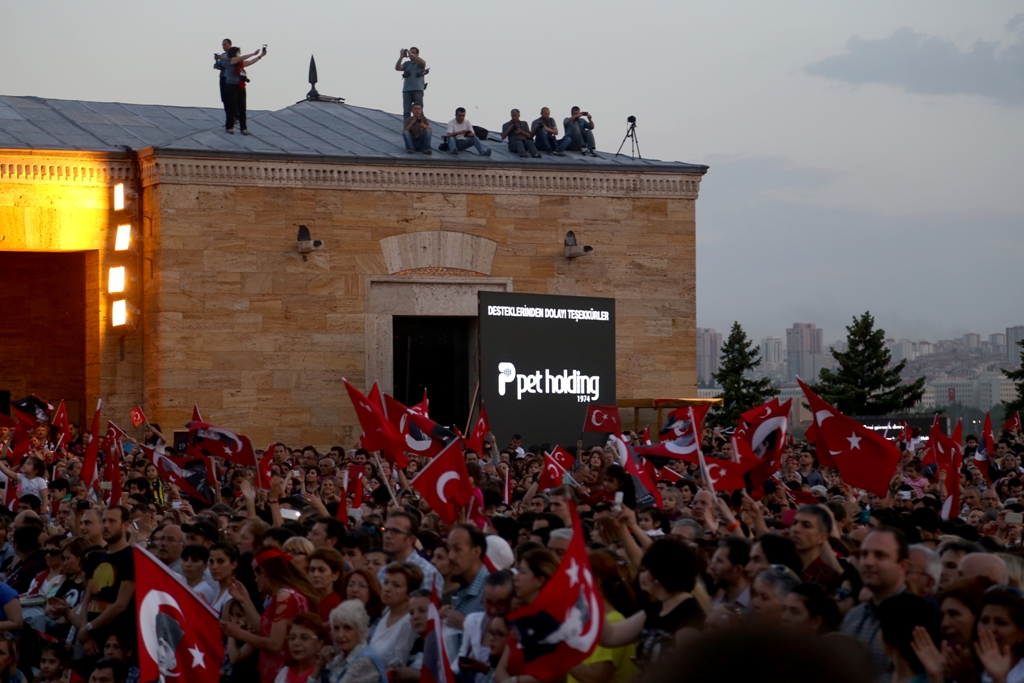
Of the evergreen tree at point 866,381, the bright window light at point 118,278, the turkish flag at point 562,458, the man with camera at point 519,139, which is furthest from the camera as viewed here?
the evergreen tree at point 866,381

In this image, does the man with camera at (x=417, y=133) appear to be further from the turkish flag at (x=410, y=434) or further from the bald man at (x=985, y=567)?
the bald man at (x=985, y=567)

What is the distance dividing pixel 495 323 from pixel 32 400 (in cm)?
869

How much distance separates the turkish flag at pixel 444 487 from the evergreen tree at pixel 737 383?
144 feet

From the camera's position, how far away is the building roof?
28844mm

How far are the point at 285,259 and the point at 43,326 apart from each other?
23.5 feet

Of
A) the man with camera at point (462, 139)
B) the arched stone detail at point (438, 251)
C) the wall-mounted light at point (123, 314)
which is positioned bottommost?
the wall-mounted light at point (123, 314)

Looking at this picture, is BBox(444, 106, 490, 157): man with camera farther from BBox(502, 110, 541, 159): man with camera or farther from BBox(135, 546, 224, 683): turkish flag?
BBox(135, 546, 224, 683): turkish flag

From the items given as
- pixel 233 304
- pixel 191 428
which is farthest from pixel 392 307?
pixel 191 428

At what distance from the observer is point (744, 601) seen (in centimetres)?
676

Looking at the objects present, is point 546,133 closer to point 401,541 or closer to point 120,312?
point 120,312

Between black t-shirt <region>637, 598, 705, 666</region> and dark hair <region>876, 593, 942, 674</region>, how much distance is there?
2.70 ft

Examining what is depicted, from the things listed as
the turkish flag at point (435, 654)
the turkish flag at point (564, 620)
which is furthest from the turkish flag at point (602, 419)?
the turkish flag at point (564, 620)

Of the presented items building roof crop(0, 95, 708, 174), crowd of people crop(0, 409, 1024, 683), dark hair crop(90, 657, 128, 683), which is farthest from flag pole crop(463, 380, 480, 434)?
dark hair crop(90, 657, 128, 683)

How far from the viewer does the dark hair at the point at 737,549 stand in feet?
23.1
